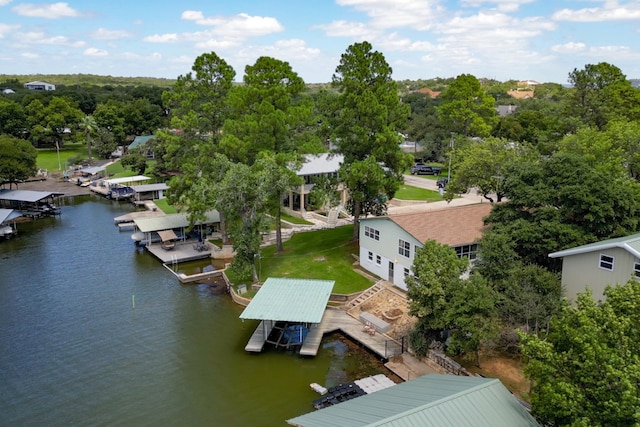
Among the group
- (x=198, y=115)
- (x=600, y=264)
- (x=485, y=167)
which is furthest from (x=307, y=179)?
(x=600, y=264)

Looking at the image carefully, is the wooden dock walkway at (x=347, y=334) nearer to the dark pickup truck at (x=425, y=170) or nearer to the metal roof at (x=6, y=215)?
the metal roof at (x=6, y=215)

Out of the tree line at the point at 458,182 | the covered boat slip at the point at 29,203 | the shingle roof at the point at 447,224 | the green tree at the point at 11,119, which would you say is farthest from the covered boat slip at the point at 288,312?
the green tree at the point at 11,119

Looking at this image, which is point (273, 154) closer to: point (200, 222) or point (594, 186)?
point (200, 222)

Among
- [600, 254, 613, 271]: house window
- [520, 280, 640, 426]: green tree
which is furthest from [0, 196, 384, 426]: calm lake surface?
[600, 254, 613, 271]: house window

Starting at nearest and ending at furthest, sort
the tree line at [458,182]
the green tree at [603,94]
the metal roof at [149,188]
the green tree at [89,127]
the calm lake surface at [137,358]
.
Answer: the tree line at [458,182] < the calm lake surface at [137,358] < the green tree at [603,94] < the metal roof at [149,188] < the green tree at [89,127]

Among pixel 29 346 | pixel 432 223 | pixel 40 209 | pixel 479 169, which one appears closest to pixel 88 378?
pixel 29 346

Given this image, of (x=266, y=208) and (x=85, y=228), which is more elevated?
(x=266, y=208)

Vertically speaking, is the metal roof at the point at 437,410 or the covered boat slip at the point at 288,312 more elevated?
the metal roof at the point at 437,410
